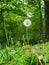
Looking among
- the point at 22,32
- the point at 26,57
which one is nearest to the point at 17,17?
the point at 22,32

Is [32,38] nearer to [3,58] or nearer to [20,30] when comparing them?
[20,30]

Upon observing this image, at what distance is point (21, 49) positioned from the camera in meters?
2.36

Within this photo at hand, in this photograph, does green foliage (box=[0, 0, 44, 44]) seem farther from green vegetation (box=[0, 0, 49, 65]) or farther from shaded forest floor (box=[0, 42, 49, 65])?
shaded forest floor (box=[0, 42, 49, 65])

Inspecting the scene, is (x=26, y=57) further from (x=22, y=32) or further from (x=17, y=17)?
(x=22, y=32)

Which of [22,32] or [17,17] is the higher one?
[17,17]

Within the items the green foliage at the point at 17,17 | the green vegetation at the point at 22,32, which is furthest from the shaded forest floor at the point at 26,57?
the green foliage at the point at 17,17

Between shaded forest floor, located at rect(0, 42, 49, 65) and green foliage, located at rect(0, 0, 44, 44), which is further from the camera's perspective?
green foliage, located at rect(0, 0, 44, 44)

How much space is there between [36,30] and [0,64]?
2.73 metres

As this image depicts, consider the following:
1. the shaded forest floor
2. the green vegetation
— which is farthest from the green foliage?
the shaded forest floor

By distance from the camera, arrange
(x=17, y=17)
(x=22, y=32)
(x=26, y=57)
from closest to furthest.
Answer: (x=26, y=57), (x=17, y=17), (x=22, y=32)

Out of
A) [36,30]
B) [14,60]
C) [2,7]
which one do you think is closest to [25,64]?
[14,60]

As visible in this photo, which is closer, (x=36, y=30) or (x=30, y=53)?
(x=30, y=53)

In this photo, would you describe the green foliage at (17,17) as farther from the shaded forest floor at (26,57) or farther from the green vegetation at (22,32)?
the shaded forest floor at (26,57)

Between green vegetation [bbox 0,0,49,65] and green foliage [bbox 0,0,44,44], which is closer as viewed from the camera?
green vegetation [bbox 0,0,49,65]
